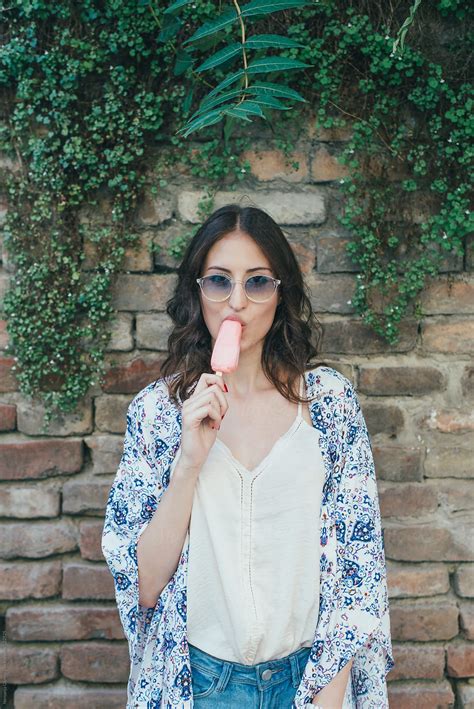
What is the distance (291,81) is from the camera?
95.3 inches

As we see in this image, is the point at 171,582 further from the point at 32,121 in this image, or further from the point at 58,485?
the point at 32,121

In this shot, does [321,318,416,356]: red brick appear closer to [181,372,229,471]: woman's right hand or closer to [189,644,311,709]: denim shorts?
[181,372,229,471]: woman's right hand

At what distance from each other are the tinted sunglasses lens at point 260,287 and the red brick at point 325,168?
26.1 inches

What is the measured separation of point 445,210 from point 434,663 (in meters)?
1.46

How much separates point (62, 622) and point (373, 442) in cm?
118

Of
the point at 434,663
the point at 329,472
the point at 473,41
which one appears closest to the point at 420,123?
Result: the point at 473,41

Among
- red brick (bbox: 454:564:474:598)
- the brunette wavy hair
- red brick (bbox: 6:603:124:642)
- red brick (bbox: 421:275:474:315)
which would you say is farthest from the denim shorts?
red brick (bbox: 421:275:474:315)

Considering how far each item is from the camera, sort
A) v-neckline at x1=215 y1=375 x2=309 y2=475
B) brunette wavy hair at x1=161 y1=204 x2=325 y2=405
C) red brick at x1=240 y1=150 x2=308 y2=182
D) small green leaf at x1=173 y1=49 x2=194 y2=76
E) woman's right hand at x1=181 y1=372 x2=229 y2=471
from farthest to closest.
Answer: red brick at x1=240 y1=150 x2=308 y2=182
small green leaf at x1=173 y1=49 x2=194 y2=76
brunette wavy hair at x1=161 y1=204 x2=325 y2=405
v-neckline at x1=215 y1=375 x2=309 y2=475
woman's right hand at x1=181 y1=372 x2=229 y2=471

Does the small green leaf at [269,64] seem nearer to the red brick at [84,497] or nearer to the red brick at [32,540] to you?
the red brick at [84,497]

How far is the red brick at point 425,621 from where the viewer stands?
8.20 ft

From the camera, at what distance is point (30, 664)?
8.32 feet

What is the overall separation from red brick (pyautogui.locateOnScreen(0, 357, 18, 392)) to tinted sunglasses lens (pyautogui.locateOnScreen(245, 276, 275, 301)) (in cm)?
96

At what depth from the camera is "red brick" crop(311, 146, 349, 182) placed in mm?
2482

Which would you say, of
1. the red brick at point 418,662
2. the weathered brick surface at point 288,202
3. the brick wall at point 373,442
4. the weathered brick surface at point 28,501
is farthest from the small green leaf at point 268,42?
the red brick at point 418,662
